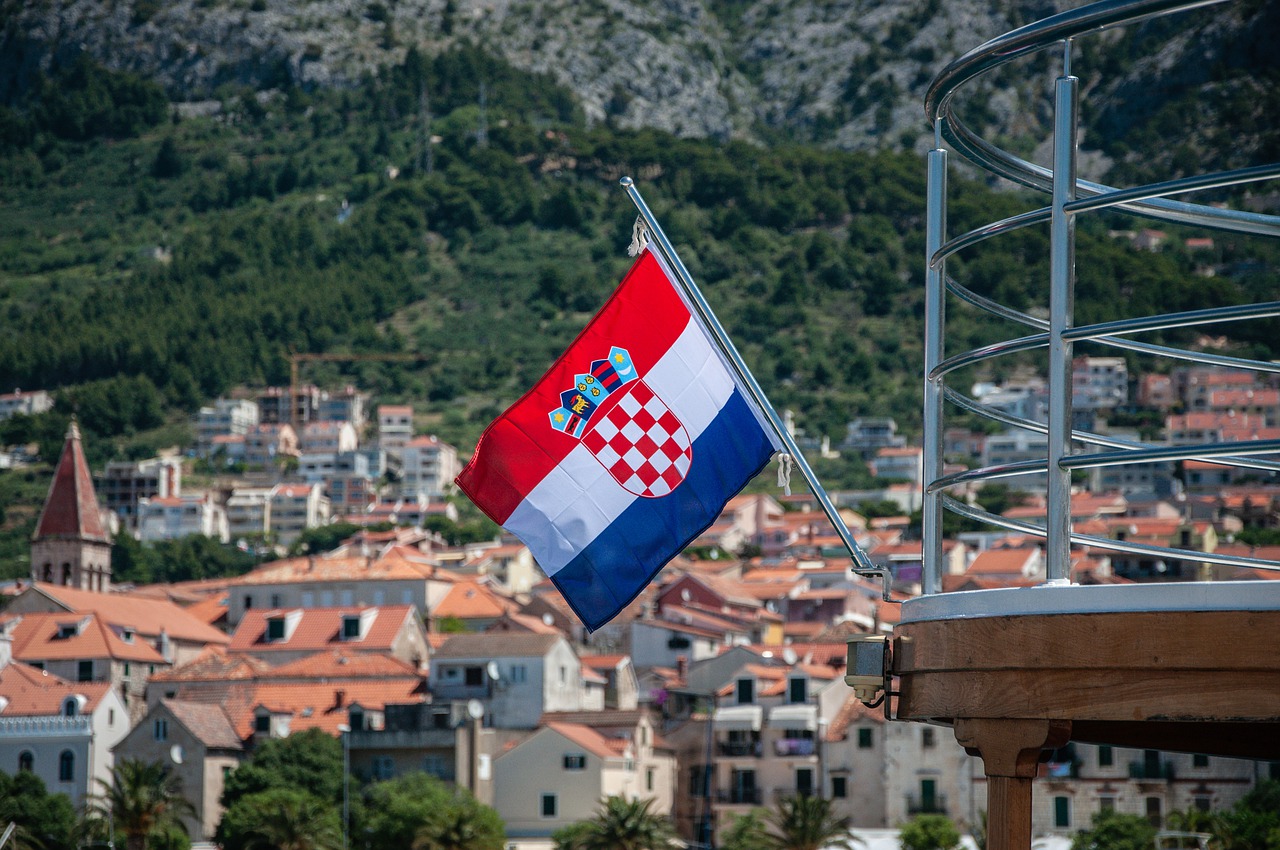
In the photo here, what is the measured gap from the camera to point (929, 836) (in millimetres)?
56750

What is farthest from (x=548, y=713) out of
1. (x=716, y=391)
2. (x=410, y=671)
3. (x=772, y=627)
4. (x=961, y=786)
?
(x=716, y=391)

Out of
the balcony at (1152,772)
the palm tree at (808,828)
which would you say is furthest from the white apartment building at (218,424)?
the balcony at (1152,772)

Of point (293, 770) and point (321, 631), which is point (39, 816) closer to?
point (293, 770)

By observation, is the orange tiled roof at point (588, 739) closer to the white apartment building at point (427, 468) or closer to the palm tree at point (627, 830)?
the palm tree at point (627, 830)

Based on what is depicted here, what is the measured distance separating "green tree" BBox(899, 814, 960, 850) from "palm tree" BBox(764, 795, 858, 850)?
1550 mm

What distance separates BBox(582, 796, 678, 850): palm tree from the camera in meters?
57.7

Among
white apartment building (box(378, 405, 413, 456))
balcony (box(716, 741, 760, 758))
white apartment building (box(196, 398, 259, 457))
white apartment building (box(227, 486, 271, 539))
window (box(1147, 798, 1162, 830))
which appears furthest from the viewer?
white apartment building (box(196, 398, 259, 457))

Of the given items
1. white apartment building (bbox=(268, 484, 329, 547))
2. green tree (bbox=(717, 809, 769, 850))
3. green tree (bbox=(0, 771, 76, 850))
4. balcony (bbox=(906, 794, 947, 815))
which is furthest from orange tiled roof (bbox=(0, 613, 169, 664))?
white apartment building (bbox=(268, 484, 329, 547))

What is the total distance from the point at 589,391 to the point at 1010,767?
283 centimetres

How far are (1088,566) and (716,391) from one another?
9051 cm

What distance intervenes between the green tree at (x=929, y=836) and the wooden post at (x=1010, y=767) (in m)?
52.0

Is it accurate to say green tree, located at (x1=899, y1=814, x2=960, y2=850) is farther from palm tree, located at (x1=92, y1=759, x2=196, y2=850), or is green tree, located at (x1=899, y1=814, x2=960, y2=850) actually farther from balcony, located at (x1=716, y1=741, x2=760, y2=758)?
palm tree, located at (x1=92, y1=759, x2=196, y2=850)

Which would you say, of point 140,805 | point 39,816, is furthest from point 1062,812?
point 39,816

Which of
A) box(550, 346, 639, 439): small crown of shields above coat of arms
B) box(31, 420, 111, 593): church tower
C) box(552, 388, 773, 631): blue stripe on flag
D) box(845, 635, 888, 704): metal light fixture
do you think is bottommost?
box(845, 635, 888, 704): metal light fixture
